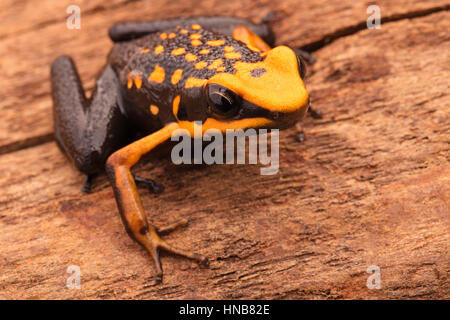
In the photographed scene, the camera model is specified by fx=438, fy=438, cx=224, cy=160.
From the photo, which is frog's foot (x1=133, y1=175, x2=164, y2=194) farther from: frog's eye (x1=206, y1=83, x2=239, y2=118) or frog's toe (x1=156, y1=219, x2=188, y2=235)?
frog's eye (x1=206, y1=83, x2=239, y2=118)

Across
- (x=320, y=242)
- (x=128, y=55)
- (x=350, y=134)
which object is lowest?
(x=320, y=242)

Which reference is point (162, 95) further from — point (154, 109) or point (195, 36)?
point (195, 36)

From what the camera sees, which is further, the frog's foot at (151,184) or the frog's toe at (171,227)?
the frog's foot at (151,184)

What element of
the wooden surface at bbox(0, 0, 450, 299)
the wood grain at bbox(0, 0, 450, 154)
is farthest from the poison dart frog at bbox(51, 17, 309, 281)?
the wood grain at bbox(0, 0, 450, 154)

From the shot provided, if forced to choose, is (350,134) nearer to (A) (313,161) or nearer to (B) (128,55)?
(A) (313,161)

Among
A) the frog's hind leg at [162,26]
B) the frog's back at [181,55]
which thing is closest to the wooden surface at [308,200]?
the frog's hind leg at [162,26]

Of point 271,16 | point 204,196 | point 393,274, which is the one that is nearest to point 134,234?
point 204,196

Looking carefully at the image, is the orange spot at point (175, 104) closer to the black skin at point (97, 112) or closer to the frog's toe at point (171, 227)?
the black skin at point (97, 112)

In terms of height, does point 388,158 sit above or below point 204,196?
above
